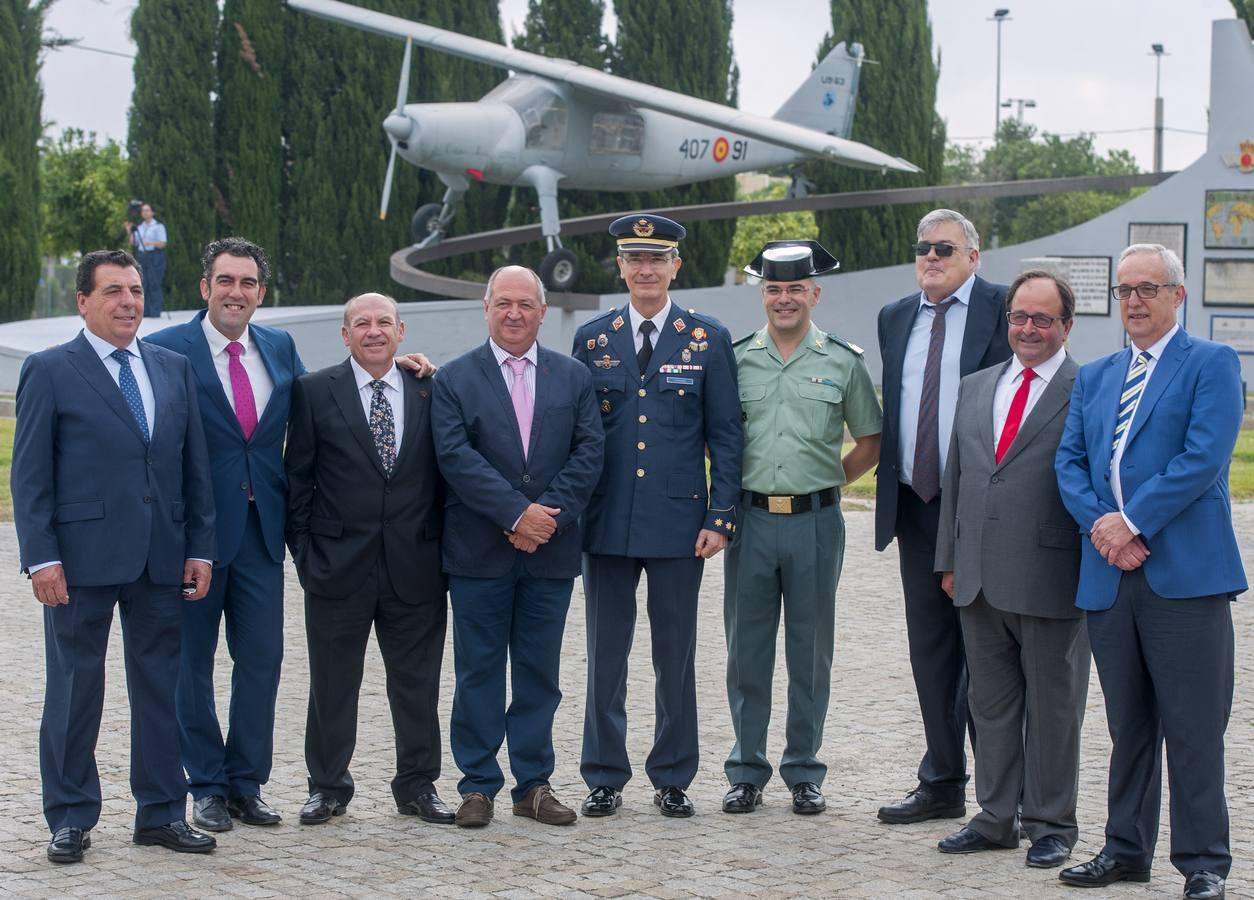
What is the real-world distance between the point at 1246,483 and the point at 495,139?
45.9 ft

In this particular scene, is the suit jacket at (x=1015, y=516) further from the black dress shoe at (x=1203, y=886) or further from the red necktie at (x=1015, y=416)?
the black dress shoe at (x=1203, y=886)

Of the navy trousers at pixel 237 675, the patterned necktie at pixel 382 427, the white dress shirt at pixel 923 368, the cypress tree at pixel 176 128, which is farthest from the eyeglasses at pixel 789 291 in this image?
the cypress tree at pixel 176 128

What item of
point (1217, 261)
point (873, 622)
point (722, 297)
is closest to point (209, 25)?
point (722, 297)

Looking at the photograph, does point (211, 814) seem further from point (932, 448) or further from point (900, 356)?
point (900, 356)

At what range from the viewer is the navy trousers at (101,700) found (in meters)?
4.73

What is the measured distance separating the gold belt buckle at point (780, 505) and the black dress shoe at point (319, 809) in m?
1.76

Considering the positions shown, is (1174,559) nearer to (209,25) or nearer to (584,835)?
(584,835)

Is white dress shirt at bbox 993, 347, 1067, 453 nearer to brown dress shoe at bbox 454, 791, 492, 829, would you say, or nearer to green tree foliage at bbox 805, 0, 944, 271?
brown dress shoe at bbox 454, 791, 492, 829

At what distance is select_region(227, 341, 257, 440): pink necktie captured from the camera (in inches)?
205

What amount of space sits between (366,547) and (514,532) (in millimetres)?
499

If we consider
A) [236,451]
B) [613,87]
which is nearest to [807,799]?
[236,451]

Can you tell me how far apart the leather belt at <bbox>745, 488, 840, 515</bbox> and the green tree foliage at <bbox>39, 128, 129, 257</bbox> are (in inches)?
1446

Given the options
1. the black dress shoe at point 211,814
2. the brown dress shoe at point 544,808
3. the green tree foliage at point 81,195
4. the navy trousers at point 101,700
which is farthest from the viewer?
the green tree foliage at point 81,195

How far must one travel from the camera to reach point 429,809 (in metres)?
5.19
